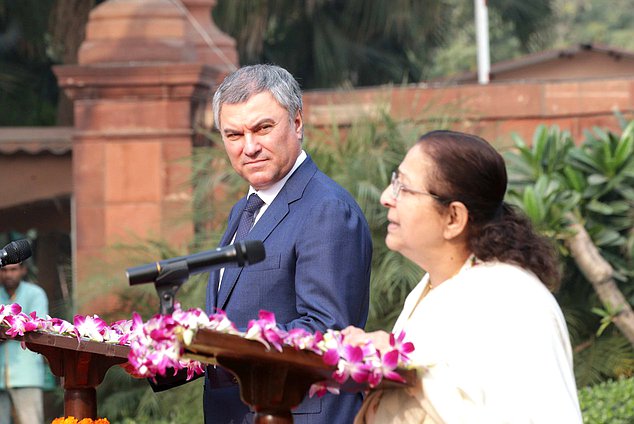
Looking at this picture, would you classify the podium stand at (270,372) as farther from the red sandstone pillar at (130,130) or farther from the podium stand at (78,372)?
the red sandstone pillar at (130,130)

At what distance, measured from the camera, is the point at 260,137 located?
11.9ft

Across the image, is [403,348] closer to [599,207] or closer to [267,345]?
[267,345]

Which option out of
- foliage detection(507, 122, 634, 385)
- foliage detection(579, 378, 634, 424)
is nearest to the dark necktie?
foliage detection(579, 378, 634, 424)

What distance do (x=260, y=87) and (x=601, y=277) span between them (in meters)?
4.74

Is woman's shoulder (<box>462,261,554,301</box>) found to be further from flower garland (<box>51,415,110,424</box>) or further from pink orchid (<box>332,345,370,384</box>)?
flower garland (<box>51,415,110,424</box>)

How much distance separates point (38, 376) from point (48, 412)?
1.49m

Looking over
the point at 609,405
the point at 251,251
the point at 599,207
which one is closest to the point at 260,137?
the point at 251,251

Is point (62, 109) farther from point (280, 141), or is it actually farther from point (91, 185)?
point (280, 141)

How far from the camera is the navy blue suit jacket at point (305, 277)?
3.48 m

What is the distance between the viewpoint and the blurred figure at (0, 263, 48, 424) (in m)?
8.64

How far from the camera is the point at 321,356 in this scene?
111 inches

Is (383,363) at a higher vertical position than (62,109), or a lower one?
higher

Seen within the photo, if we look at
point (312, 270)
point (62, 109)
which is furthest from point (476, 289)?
point (62, 109)

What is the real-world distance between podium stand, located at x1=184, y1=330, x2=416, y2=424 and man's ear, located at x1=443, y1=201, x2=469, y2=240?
39 centimetres
